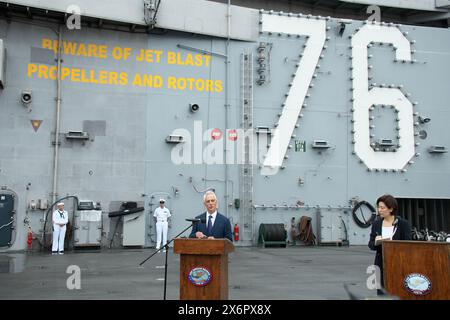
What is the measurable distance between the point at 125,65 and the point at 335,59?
8.34m

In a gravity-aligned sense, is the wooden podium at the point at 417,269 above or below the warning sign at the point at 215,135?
below

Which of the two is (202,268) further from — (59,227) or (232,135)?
(232,135)

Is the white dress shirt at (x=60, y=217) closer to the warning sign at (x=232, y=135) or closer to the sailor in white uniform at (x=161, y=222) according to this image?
the sailor in white uniform at (x=161, y=222)

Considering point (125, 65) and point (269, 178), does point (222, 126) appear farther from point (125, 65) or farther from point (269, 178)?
point (125, 65)

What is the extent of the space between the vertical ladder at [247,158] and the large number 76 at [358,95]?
2.33 feet

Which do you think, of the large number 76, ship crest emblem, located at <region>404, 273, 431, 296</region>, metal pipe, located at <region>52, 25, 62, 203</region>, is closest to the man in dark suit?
ship crest emblem, located at <region>404, 273, 431, 296</region>

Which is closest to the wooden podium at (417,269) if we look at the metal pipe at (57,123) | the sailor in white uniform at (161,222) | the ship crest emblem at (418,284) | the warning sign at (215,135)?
the ship crest emblem at (418,284)

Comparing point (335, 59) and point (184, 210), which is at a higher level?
point (335, 59)

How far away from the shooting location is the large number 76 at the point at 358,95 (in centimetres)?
1809

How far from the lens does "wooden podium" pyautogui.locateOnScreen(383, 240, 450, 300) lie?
4.69 meters

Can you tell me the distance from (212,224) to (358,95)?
14100 millimetres

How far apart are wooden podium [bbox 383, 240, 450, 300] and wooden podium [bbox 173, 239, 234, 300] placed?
5.85ft
